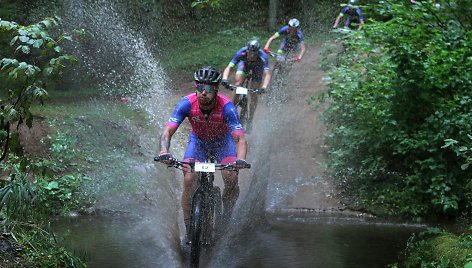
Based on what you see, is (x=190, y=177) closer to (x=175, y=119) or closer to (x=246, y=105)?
(x=175, y=119)

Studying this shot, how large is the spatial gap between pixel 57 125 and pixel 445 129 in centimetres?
754

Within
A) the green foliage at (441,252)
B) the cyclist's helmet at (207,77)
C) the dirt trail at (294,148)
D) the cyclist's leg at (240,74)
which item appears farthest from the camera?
the cyclist's leg at (240,74)

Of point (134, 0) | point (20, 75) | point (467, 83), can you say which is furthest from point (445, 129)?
point (134, 0)

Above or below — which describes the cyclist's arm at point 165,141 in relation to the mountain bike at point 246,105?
below

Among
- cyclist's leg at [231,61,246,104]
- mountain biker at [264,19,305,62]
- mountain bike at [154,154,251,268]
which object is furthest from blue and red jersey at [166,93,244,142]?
mountain biker at [264,19,305,62]

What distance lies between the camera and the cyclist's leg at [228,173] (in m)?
7.93

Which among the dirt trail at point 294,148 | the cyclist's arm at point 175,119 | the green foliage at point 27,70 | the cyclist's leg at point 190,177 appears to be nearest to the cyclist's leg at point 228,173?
the cyclist's leg at point 190,177

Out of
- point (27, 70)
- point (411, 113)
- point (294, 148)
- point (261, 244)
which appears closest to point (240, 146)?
point (261, 244)

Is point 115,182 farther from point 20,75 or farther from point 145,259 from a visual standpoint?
point 20,75

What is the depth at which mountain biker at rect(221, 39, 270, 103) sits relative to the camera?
42.6 feet

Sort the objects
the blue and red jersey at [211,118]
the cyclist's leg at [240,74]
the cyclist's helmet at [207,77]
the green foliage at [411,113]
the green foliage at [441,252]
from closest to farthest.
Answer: the green foliage at [441,252] < the cyclist's helmet at [207,77] < the blue and red jersey at [211,118] < the green foliage at [411,113] < the cyclist's leg at [240,74]

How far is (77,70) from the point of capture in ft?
59.5

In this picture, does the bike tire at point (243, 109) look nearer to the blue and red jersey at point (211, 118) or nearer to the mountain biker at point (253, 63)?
the mountain biker at point (253, 63)

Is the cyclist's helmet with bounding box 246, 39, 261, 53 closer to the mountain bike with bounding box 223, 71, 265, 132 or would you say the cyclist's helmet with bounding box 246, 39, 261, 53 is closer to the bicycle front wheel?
the mountain bike with bounding box 223, 71, 265, 132
